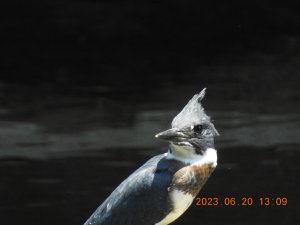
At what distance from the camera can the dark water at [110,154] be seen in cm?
493

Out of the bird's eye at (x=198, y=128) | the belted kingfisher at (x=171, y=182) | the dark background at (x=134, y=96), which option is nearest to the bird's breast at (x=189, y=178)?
the belted kingfisher at (x=171, y=182)

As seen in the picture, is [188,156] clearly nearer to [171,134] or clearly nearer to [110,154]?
[171,134]

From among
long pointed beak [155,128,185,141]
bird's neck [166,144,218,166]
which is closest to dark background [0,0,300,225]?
bird's neck [166,144,218,166]

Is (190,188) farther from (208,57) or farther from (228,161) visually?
(208,57)

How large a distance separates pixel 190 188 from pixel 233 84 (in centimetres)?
334

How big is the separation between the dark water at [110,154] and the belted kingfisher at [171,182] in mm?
1196

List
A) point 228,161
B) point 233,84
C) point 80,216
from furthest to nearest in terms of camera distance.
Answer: point 233,84 < point 228,161 < point 80,216

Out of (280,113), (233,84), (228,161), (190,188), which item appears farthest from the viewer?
(233,84)

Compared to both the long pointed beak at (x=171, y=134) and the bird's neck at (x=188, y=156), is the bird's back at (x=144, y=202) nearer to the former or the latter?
the bird's neck at (x=188, y=156)

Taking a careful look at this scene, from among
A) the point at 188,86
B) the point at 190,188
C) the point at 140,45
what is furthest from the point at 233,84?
the point at 190,188

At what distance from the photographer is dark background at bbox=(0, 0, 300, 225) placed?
5152mm

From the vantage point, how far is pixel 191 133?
3.58 metres

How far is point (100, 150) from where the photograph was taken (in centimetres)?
584

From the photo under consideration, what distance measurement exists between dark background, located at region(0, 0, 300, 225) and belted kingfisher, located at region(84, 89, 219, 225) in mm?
1194
